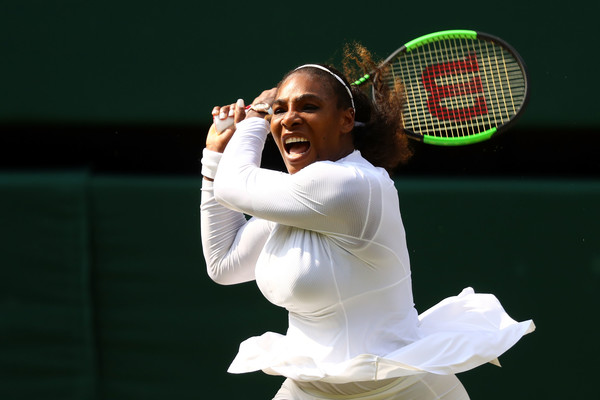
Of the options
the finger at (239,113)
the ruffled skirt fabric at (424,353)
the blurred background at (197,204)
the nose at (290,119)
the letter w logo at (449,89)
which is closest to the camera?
the ruffled skirt fabric at (424,353)

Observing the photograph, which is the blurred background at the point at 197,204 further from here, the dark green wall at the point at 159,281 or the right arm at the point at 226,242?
the right arm at the point at 226,242

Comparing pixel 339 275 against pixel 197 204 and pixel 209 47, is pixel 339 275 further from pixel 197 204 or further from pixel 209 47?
pixel 209 47

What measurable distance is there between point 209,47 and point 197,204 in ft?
2.19

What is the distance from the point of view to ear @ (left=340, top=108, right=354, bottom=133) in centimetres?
232

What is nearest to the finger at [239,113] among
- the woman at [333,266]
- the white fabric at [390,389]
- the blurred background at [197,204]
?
the woman at [333,266]

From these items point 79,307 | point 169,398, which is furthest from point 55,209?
point 169,398

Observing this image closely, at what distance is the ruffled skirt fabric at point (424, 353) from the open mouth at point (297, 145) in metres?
0.46

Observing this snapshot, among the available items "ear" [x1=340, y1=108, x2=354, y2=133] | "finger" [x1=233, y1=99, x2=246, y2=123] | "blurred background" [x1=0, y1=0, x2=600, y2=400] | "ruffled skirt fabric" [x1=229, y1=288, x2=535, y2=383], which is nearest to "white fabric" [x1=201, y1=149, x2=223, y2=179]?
"finger" [x1=233, y1=99, x2=246, y2=123]

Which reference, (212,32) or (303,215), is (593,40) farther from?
(303,215)

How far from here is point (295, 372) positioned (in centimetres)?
213

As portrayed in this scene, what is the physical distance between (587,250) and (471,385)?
73cm

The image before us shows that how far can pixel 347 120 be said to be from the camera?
2330 mm

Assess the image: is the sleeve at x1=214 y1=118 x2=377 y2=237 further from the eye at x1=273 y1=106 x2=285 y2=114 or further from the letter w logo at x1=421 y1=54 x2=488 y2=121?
the letter w logo at x1=421 y1=54 x2=488 y2=121

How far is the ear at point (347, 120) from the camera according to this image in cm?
232
